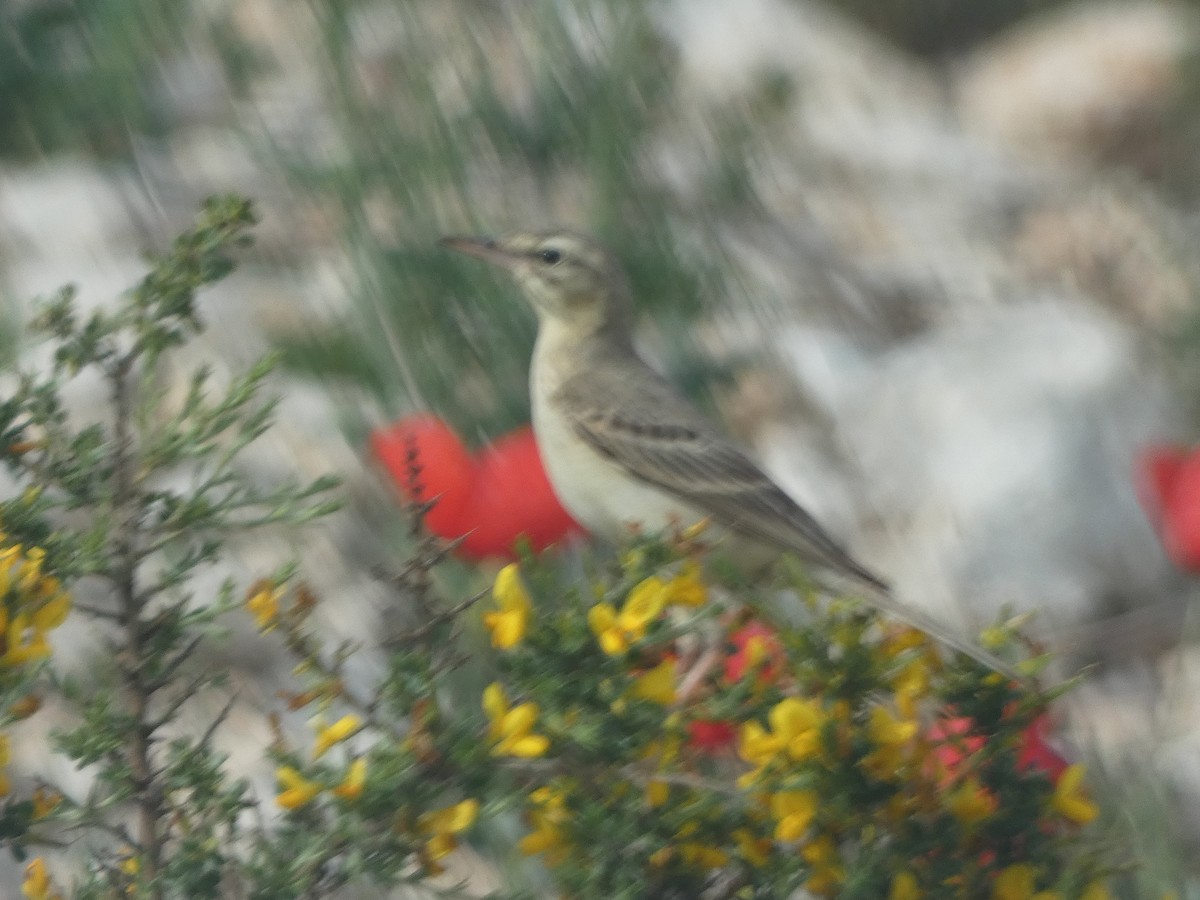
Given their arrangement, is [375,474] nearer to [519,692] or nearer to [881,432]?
[519,692]

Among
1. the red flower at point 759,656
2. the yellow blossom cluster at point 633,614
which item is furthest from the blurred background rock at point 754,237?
the yellow blossom cluster at point 633,614

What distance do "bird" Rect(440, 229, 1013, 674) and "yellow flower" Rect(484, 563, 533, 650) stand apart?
170 cm

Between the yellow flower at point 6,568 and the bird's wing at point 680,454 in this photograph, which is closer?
the yellow flower at point 6,568

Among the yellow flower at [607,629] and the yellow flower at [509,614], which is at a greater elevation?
the yellow flower at [509,614]

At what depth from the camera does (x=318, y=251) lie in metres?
5.15

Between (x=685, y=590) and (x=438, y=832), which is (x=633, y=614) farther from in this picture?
(x=438, y=832)

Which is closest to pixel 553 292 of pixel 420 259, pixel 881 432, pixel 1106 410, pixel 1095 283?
pixel 420 259

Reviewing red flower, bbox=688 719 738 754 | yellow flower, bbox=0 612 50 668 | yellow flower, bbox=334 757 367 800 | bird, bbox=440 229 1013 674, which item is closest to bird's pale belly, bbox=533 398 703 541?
bird, bbox=440 229 1013 674

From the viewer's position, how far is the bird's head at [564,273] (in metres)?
3.52

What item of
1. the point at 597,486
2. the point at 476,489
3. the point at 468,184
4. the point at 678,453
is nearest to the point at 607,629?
the point at 476,489

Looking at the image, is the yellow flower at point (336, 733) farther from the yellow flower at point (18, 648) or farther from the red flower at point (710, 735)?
the red flower at point (710, 735)

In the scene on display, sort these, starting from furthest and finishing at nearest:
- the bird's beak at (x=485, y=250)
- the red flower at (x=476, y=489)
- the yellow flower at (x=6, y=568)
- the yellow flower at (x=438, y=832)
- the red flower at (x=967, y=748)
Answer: the bird's beak at (x=485, y=250) → the red flower at (x=476, y=489) → the red flower at (x=967, y=748) → the yellow flower at (x=438, y=832) → the yellow flower at (x=6, y=568)

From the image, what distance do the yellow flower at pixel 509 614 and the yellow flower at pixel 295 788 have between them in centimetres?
23

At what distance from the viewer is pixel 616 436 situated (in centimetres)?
378
